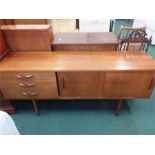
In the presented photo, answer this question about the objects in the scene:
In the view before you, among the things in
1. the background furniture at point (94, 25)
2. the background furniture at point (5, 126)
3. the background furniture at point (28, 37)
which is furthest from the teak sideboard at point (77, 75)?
the background furniture at point (94, 25)

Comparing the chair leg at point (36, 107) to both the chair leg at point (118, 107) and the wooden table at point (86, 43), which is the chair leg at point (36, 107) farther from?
the chair leg at point (118, 107)

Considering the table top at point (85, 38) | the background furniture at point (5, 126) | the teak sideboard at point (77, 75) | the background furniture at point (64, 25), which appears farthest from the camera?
the background furniture at point (64, 25)

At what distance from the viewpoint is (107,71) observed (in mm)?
1280

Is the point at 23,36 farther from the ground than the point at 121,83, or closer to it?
farther from the ground

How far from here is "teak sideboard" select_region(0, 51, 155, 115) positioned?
1294mm

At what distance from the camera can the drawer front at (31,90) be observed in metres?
1.39

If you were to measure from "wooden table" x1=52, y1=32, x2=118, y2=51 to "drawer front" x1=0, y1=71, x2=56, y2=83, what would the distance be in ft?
1.52

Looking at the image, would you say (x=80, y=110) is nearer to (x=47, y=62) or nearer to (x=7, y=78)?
(x=47, y=62)

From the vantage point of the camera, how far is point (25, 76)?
52.0 inches

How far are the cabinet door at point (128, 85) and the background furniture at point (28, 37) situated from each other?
2.70ft

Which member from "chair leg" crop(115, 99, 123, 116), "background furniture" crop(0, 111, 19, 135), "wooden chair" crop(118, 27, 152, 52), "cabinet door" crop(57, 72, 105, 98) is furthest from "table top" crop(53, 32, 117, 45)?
"background furniture" crop(0, 111, 19, 135)
